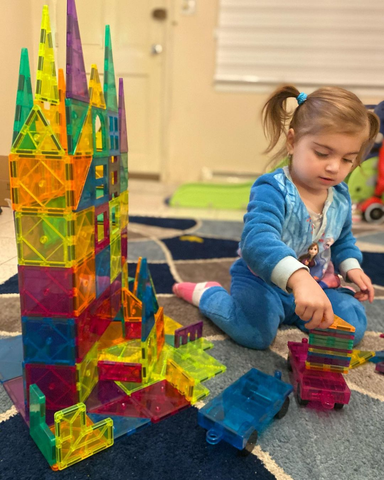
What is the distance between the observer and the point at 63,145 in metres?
0.47

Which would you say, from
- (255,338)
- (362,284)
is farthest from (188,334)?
(362,284)

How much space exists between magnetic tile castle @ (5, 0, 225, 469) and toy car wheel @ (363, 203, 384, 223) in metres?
1.39

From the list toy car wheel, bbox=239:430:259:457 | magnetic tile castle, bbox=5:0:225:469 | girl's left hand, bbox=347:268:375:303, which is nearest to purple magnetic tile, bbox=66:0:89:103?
magnetic tile castle, bbox=5:0:225:469

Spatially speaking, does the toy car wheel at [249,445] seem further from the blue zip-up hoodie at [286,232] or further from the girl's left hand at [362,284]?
the girl's left hand at [362,284]

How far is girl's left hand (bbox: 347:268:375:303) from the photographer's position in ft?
2.52

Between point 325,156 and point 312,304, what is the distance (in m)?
0.28

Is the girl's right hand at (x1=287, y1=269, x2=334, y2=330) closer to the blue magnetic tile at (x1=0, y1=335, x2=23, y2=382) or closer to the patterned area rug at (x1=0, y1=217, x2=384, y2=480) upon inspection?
the patterned area rug at (x1=0, y1=217, x2=384, y2=480)

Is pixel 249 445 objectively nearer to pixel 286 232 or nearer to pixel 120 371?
pixel 120 371

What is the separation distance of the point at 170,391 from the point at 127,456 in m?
0.13

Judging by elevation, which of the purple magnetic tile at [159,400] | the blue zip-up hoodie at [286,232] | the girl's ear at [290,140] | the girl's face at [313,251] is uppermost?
the girl's ear at [290,140]

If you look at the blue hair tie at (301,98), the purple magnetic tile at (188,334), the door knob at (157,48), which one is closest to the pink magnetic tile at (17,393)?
the purple magnetic tile at (188,334)

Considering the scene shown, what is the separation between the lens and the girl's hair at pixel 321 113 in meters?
0.68

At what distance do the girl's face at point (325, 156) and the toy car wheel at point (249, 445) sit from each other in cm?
42

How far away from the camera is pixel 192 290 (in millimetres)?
908
